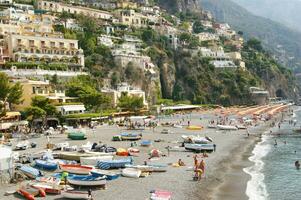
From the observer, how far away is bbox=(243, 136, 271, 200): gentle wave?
1175 inches

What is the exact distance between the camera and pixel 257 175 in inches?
1444

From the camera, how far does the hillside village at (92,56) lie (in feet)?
259

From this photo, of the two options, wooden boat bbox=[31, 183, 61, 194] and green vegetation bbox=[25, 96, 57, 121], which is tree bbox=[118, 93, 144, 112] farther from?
wooden boat bbox=[31, 183, 61, 194]

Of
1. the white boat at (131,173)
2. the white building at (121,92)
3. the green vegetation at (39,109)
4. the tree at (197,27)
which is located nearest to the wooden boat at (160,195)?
the white boat at (131,173)

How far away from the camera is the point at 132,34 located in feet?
430

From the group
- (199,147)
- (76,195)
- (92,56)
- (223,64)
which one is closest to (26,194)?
(76,195)

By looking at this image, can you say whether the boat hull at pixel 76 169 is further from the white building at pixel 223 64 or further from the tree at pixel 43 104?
the white building at pixel 223 64

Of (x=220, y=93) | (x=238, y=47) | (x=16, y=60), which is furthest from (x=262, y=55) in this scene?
(x=16, y=60)

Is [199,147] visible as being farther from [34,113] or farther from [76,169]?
[34,113]

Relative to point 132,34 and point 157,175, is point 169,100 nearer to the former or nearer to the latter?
point 132,34

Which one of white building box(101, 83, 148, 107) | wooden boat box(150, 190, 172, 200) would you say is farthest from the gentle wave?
white building box(101, 83, 148, 107)

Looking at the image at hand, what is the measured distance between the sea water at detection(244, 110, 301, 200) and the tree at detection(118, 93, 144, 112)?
1398 inches

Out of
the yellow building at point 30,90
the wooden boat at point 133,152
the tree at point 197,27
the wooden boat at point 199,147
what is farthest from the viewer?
the tree at point 197,27

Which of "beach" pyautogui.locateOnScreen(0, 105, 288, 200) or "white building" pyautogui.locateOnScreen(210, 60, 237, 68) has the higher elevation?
"white building" pyautogui.locateOnScreen(210, 60, 237, 68)
